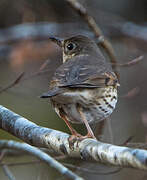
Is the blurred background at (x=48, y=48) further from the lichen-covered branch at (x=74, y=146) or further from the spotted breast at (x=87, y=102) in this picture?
the lichen-covered branch at (x=74, y=146)

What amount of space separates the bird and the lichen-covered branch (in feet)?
0.46

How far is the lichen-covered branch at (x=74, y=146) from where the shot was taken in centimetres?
301

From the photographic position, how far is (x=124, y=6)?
10719 mm

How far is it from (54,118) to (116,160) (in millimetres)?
5363

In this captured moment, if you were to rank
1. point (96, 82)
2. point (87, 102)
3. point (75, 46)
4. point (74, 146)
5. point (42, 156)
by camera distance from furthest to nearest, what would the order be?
point (75, 46) → point (96, 82) → point (87, 102) → point (42, 156) → point (74, 146)

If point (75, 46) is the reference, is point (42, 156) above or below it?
below

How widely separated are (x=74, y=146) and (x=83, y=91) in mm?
524

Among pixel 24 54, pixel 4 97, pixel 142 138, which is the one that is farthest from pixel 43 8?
pixel 142 138

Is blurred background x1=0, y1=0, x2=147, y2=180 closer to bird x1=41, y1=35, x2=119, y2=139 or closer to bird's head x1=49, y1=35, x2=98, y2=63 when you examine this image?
bird's head x1=49, y1=35, x2=98, y2=63

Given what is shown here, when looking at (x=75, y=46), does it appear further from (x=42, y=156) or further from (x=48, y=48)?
(x=48, y=48)

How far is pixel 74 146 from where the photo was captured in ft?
12.1

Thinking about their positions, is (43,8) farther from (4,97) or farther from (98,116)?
(98,116)

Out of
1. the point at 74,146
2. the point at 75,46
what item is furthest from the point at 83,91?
the point at 75,46

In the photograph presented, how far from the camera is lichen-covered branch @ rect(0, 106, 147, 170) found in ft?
9.88
